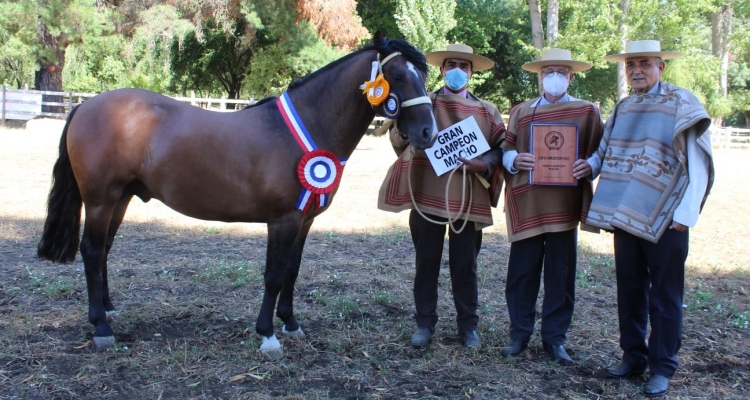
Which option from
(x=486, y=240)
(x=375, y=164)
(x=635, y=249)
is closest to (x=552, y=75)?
(x=635, y=249)

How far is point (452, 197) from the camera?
396 centimetres

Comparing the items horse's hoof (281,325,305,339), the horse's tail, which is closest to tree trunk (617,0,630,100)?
horse's hoof (281,325,305,339)

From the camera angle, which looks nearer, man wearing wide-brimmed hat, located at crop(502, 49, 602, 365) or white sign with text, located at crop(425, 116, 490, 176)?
man wearing wide-brimmed hat, located at crop(502, 49, 602, 365)

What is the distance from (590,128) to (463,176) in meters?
0.89

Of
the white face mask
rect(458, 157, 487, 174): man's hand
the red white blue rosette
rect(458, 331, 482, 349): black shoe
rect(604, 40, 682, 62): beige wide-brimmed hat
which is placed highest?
rect(604, 40, 682, 62): beige wide-brimmed hat

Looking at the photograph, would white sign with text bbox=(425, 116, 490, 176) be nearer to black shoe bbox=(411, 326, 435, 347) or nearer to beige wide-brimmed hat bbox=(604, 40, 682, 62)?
beige wide-brimmed hat bbox=(604, 40, 682, 62)

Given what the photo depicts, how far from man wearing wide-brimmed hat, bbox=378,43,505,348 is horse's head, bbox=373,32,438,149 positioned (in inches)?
12.2

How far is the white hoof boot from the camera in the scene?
3822 millimetres

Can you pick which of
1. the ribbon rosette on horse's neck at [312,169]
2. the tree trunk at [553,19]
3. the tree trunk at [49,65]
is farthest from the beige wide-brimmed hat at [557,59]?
the tree trunk at [49,65]

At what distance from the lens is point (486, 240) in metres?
7.49

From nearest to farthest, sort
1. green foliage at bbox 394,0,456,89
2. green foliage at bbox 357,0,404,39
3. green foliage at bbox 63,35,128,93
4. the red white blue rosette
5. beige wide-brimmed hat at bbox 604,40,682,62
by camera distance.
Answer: beige wide-brimmed hat at bbox 604,40,682,62 < the red white blue rosette < green foliage at bbox 394,0,456,89 < green foliage at bbox 357,0,404,39 < green foliage at bbox 63,35,128,93

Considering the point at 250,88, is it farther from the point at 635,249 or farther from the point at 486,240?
the point at 635,249

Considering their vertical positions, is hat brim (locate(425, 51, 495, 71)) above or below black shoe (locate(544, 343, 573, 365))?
above

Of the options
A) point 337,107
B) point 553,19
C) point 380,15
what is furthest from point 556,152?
point 380,15
